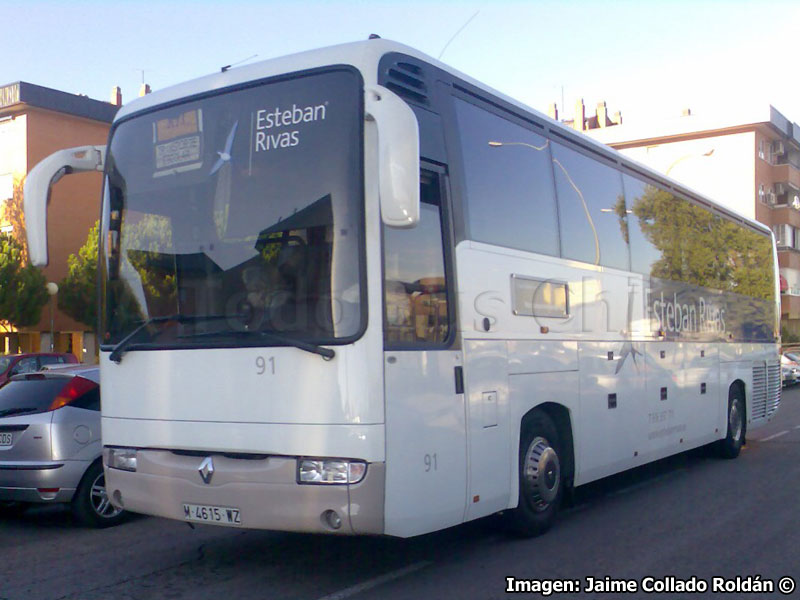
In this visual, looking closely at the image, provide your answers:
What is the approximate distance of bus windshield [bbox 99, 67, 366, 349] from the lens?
5.73m

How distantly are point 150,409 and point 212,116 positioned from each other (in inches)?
85.8

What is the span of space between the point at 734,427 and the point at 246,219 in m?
9.87

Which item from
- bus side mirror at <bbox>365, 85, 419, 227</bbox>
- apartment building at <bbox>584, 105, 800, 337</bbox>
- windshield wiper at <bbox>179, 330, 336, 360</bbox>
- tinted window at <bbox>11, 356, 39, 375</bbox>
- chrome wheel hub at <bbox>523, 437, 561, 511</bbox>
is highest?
apartment building at <bbox>584, 105, 800, 337</bbox>

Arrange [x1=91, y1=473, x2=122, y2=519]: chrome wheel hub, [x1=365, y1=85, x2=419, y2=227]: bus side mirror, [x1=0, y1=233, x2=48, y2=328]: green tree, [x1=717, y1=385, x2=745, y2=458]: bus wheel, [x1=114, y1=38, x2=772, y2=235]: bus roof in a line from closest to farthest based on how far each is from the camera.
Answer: [x1=365, y1=85, x2=419, y2=227]: bus side mirror < [x1=114, y1=38, x2=772, y2=235]: bus roof < [x1=91, y1=473, x2=122, y2=519]: chrome wheel hub < [x1=717, y1=385, x2=745, y2=458]: bus wheel < [x1=0, y1=233, x2=48, y2=328]: green tree

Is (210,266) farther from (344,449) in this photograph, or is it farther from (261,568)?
(261,568)

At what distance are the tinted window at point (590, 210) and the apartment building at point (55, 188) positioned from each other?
1175 inches

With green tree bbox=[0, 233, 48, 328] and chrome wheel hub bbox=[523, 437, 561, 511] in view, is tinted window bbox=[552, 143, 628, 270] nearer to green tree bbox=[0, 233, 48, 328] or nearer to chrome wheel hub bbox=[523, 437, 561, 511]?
chrome wheel hub bbox=[523, 437, 561, 511]

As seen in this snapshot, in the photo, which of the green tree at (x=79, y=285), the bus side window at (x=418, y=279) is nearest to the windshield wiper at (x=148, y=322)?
the bus side window at (x=418, y=279)

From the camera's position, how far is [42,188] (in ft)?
22.1

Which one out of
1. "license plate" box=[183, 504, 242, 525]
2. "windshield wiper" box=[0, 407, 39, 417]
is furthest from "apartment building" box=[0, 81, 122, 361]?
"license plate" box=[183, 504, 242, 525]

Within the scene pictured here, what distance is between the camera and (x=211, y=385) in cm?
606

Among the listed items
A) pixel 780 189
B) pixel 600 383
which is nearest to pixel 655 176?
pixel 600 383

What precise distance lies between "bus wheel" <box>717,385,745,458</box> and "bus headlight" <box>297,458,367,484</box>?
910cm

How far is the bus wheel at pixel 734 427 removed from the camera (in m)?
13.2
